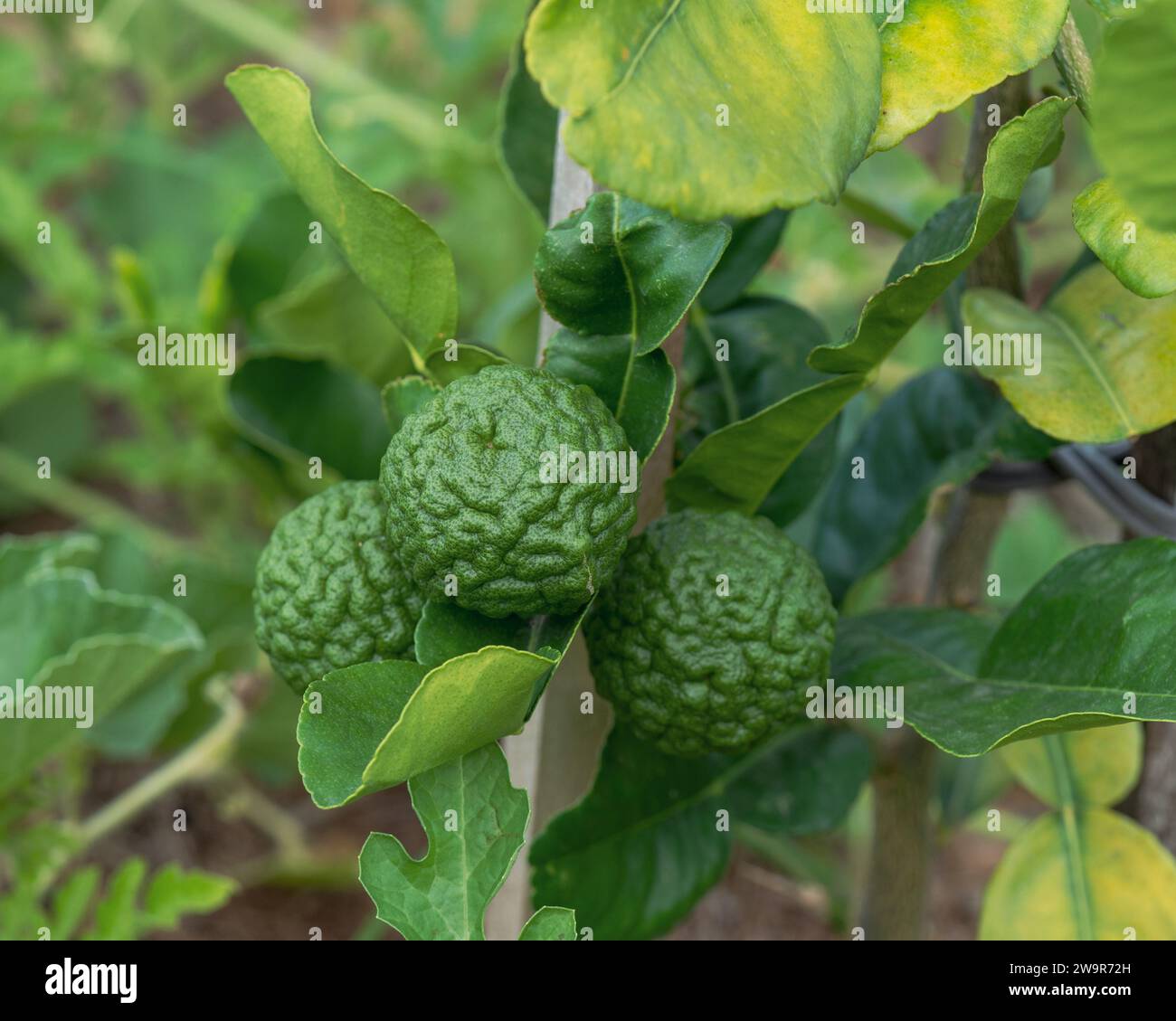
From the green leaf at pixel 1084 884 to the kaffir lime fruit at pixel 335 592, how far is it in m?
0.61

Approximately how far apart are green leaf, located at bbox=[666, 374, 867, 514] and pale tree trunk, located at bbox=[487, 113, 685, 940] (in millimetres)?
41

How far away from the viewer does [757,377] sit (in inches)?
41.0

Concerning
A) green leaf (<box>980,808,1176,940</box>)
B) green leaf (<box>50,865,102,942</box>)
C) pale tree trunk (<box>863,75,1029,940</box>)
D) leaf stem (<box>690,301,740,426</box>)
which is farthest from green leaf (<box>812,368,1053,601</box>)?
green leaf (<box>50,865,102,942</box>)

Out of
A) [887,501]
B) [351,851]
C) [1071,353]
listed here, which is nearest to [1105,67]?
[1071,353]

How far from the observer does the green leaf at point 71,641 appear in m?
1.17

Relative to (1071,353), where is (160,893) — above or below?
below

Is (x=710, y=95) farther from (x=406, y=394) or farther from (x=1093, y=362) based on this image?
(x=1093, y=362)

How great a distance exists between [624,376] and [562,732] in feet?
1.12

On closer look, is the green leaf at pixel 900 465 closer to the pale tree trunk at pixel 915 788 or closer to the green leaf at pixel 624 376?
the pale tree trunk at pixel 915 788

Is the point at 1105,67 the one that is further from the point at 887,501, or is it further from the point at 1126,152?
the point at 887,501

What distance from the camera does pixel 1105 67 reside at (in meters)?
0.58

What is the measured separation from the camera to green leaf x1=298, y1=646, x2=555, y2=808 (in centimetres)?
66

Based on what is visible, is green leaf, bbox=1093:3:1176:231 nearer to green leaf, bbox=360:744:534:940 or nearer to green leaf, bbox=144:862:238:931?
green leaf, bbox=360:744:534:940
